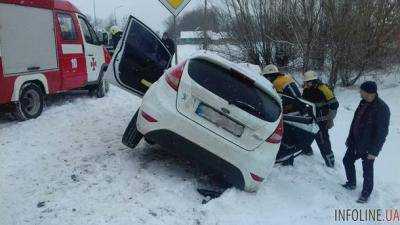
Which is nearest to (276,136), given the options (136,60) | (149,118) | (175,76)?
(175,76)

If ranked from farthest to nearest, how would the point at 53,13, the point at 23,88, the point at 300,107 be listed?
the point at 53,13, the point at 23,88, the point at 300,107

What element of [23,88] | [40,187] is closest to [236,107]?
[40,187]

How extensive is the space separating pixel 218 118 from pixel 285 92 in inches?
85.3

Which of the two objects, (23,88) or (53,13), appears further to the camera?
(53,13)

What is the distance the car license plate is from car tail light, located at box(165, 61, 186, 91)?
1.37 ft

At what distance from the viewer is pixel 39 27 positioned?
936 cm

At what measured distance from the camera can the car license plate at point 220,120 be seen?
5637mm

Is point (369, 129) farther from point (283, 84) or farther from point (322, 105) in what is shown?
point (283, 84)

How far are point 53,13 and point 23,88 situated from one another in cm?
174

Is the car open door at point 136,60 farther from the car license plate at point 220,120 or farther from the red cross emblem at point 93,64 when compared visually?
the red cross emblem at point 93,64

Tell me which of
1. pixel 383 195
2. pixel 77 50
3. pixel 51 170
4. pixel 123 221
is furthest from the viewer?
pixel 77 50

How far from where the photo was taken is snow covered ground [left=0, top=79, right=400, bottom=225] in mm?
5078

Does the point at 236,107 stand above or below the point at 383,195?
above

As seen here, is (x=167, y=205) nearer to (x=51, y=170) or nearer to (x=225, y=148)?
(x=225, y=148)
